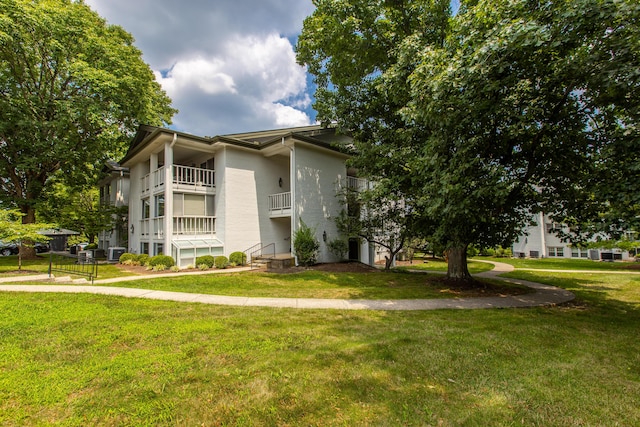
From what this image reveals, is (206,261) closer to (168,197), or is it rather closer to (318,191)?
(168,197)

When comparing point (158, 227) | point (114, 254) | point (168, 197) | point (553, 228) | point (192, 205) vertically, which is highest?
point (168, 197)

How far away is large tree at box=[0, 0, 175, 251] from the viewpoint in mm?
14617

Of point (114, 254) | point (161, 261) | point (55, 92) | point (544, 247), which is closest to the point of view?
point (161, 261)

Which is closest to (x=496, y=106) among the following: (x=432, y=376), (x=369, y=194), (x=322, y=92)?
(x=369, y=194)

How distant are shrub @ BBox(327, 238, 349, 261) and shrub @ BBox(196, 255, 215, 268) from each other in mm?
6184

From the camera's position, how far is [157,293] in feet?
26.5

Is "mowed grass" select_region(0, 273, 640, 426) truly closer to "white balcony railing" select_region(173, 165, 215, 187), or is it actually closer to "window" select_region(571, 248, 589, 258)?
"white balcony railing" select_region(173, 165, 215, 187)

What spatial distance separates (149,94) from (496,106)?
75.4 ft

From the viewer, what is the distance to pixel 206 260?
540 inches

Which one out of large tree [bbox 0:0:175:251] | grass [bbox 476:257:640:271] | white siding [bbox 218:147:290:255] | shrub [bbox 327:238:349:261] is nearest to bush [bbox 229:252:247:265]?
white siding [bbox 218:147:290:255]

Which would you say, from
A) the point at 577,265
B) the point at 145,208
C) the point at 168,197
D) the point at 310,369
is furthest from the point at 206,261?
the point at 577,265

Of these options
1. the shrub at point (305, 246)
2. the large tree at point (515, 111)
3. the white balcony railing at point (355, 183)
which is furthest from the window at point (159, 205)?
the large tree at point (515, 111)

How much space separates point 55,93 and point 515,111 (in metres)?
23.3

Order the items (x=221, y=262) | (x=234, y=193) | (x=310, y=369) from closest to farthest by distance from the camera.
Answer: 1. (x=310, y=369)
2. (x=221, y=262)
3. (x=234, y=193)
